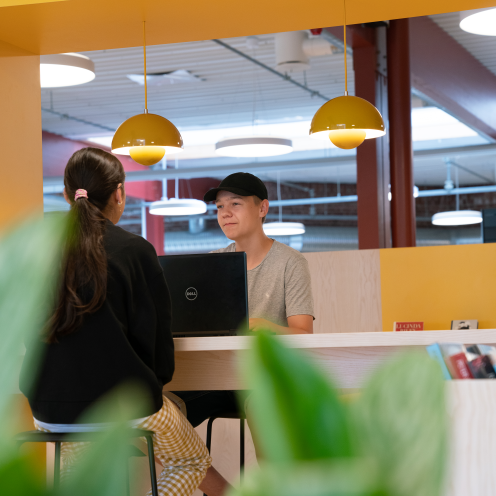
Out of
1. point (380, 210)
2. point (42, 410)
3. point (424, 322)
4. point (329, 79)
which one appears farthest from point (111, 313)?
point (329, 79)

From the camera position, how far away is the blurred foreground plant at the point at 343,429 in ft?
0.36

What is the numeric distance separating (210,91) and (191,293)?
255 inches

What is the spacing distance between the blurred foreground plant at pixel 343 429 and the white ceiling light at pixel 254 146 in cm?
622

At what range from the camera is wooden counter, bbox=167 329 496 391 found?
6.18 ft

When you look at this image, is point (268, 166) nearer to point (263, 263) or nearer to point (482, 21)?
point (482, 21)

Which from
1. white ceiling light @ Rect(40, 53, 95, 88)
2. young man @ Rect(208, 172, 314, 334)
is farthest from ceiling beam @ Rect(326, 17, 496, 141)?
young man @ Rect(208, 172, 314, 334)

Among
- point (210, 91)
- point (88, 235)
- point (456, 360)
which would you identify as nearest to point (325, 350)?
point (88, 235)

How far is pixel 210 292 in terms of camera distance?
7.54ft

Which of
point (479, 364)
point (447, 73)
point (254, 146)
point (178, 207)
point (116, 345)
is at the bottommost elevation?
point (116, 345)

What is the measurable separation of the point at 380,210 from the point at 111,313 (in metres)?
4.11

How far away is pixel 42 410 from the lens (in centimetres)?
174

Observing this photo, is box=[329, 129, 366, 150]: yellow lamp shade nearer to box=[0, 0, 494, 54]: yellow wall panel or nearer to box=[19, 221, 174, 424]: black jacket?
box=[0, 0, 494, 54]: yellow wall panel

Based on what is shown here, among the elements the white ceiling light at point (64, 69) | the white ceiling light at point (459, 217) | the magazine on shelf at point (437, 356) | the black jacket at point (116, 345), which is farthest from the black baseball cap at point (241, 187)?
the white ceiling light at point (459, 217)

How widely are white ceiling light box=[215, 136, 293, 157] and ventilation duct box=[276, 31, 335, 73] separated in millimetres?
751
